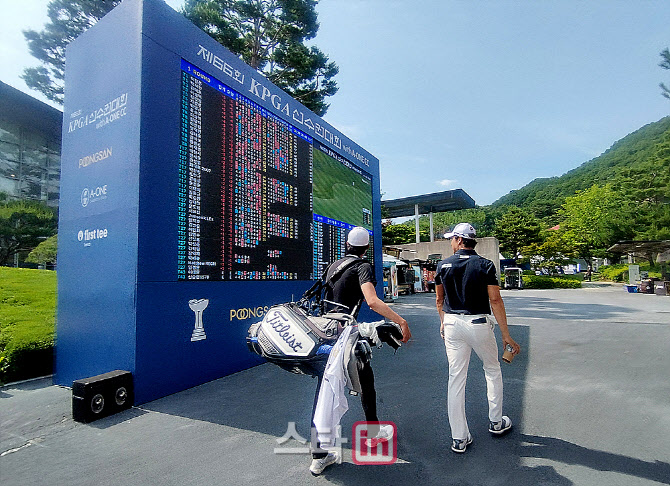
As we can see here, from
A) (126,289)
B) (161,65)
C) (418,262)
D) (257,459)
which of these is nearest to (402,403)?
(257,459)

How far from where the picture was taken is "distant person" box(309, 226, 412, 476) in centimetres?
287

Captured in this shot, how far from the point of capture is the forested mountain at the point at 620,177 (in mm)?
29375

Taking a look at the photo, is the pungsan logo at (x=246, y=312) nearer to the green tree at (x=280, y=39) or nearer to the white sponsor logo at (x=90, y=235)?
the white sponsor logo at (x=90, y=235)

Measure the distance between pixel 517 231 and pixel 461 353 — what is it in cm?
4143

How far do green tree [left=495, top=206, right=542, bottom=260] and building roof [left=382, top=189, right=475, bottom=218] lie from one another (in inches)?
314

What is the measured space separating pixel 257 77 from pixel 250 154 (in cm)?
145

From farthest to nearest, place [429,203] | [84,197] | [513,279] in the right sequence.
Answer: [429,203] → [513,279] → [84,197]

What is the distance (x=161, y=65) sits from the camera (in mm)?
4605

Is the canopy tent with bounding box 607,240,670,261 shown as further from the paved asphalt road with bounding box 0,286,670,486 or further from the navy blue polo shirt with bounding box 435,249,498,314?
the navy blue polo shirt with bounding box 435,249,498,314

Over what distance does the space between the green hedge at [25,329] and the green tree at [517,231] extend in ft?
135

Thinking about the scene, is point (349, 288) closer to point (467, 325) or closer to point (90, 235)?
point (467, 325)

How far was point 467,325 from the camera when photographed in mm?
3068

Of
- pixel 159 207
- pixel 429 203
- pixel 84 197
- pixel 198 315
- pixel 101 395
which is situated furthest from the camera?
pixel 429 203

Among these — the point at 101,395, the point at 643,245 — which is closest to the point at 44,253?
the point at 101,395
